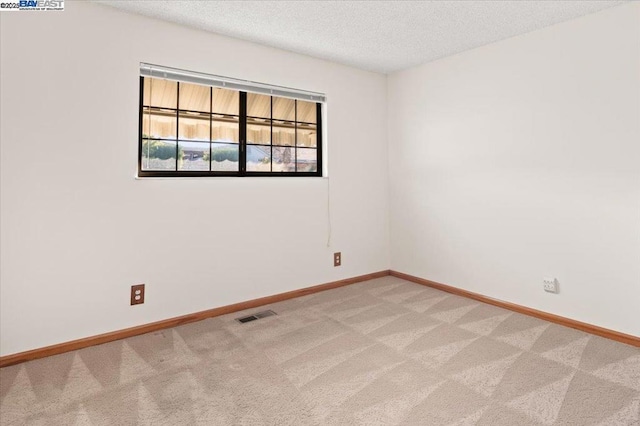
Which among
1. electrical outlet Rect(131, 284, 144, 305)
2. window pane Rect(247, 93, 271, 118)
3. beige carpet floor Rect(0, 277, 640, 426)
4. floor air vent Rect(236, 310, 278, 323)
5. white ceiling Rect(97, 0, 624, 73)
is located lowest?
beige carpet floor Rect(0, 277, 640, 426)

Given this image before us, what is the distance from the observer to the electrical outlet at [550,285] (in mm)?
2795

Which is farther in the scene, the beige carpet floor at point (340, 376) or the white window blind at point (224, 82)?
the white window blind at point (224, 82)

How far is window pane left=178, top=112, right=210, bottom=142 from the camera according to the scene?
290cm

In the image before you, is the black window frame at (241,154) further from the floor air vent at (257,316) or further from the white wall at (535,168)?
the floor air vent at (257,316)

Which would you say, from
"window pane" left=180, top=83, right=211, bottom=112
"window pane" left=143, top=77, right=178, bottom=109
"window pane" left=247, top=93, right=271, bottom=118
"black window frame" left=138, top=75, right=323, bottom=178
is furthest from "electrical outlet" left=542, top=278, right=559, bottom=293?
"window pane" left=143, top=77, right=178, bottom=109

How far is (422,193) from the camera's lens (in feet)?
12.5

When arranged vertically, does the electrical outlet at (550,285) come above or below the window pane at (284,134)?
below

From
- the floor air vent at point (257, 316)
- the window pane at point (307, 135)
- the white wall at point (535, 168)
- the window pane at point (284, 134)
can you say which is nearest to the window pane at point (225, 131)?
the window pane at point (284, 134)

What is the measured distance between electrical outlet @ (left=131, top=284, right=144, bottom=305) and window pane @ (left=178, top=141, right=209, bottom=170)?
38.5 inches

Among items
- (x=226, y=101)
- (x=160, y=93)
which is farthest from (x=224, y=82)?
(x=160, y=93)

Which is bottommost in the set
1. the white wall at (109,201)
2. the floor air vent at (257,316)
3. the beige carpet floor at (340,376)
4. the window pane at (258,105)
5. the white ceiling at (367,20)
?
the beige carpet floor at (340,376)

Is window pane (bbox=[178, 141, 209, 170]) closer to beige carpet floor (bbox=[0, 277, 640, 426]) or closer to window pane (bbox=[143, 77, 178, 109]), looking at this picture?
window pane (bbox=[143, 77, 178, 109])

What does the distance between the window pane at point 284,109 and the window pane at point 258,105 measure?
7cm

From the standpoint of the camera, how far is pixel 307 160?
3.67 m
